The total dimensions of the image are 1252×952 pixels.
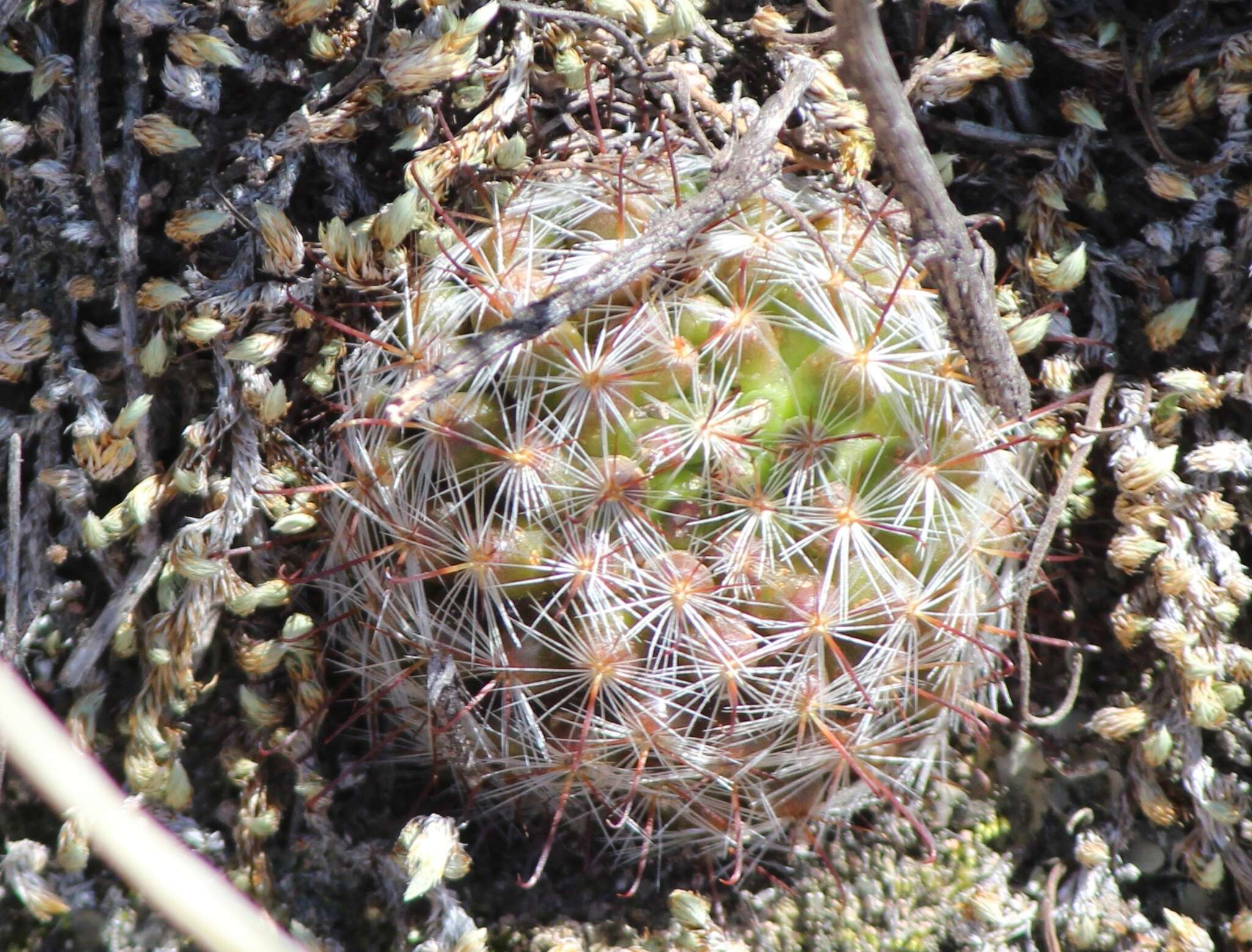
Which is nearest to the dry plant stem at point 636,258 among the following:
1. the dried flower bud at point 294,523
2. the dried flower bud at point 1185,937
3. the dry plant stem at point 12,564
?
the dried flower bud at point 294,523

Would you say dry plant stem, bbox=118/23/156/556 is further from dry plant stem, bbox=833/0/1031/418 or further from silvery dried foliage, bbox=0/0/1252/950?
dry plant stem, bbox=833/0/1031/418

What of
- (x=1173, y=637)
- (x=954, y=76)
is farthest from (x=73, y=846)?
(x=954, y=76)

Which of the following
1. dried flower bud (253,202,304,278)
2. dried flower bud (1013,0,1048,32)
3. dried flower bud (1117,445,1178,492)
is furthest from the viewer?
dried flower bud (1013,0,1048,32)

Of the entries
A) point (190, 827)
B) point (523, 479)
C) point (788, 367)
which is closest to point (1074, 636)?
point (788, 367)

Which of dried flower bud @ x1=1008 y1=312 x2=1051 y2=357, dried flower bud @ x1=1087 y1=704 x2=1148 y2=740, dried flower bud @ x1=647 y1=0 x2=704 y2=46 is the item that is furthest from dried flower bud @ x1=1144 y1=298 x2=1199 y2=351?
dried flower bud @ x1=647 y1=0 x2=704 y2=46

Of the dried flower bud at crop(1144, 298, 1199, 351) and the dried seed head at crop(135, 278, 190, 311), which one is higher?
the dried seed head at crop(135, 278, 190, 311)

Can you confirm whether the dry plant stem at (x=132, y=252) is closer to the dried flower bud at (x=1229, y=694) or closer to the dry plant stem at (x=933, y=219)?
the dry plant stem at (x=933, y=219)

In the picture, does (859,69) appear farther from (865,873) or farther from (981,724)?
(865,873)

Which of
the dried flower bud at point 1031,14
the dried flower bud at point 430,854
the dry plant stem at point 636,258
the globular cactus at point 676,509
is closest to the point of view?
the dry plant stem at point 636,258
